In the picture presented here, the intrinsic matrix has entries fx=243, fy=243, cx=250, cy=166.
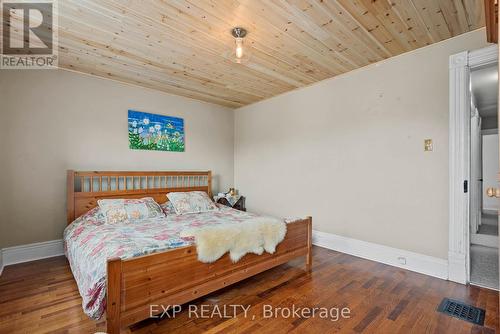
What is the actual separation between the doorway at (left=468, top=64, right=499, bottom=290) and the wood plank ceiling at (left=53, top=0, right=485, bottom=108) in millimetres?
874

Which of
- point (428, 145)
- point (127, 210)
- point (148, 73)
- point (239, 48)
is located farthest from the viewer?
point (148, 73)

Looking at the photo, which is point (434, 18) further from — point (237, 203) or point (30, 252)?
point (30, 252)

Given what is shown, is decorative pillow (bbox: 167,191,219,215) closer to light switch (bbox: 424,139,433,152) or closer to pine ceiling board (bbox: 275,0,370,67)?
pine ceiling board (bbox: 275,0,370,67)

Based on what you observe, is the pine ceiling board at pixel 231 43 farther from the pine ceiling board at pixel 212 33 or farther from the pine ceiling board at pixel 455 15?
the pine ceiling board at pixel 455 15

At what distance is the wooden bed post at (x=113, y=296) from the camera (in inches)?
60.7

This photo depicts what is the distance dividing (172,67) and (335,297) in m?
3.21

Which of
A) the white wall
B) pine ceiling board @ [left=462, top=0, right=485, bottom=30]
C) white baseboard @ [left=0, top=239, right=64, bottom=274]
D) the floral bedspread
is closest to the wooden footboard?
the floral bedspread

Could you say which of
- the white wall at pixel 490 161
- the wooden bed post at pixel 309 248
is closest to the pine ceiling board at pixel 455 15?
the wooden bed post at pixel 309 248

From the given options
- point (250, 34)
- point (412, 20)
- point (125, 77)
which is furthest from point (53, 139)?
point (412, 20)

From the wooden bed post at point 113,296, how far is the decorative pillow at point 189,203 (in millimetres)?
1960

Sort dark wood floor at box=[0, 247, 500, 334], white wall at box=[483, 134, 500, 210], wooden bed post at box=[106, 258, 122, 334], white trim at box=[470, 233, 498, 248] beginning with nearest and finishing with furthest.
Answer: wooden bed post at box=[106, 258, 122, 334]
dark wood floor at box=[0, 247, 500, 334]
white trim at box=[470, 233, 498, 248]
white wall at box=[483, 134, 500, 210]

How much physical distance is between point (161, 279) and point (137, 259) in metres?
0.25

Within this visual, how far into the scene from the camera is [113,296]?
1.56 meters

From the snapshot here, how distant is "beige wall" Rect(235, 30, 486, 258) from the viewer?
2664 mm
